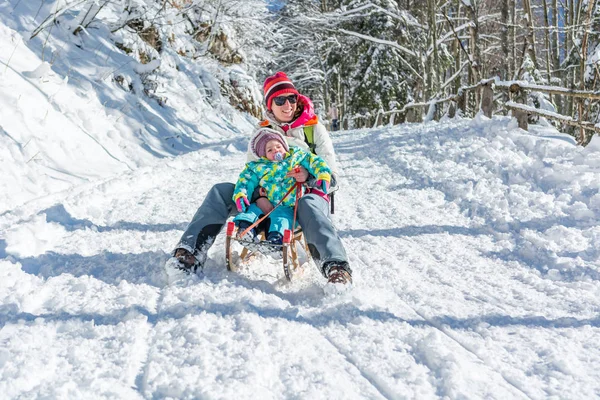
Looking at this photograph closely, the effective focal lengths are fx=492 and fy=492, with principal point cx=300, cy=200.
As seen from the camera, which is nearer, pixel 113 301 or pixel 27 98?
pixel 113 301

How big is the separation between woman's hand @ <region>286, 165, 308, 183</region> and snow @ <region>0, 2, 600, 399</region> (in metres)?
0.55

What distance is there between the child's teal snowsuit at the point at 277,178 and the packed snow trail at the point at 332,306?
36 cm

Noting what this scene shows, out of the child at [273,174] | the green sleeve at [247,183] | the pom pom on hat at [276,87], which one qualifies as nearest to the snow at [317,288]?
the child at [273,174]

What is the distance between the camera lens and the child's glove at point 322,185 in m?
3.00

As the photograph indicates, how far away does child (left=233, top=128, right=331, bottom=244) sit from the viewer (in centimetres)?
294

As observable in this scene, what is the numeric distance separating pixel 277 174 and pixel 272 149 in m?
0.16

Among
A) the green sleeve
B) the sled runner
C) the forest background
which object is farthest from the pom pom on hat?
the forest background

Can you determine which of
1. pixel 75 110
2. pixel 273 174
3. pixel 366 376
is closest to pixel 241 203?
pixel 273 174

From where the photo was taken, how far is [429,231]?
3965mm

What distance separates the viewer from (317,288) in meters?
2.65

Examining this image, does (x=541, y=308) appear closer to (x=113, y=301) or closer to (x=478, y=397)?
(x=478, y=397)

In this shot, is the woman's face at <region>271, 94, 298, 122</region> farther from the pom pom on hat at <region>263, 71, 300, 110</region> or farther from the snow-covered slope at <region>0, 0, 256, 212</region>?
Answer: the snow-covered slope at <region>0, 0, 256, 212</region>

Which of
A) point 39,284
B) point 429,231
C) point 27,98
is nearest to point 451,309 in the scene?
point 429,231

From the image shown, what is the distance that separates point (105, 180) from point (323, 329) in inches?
156
